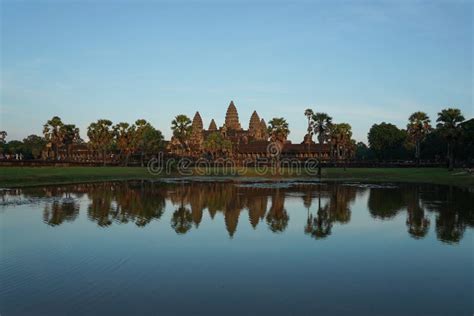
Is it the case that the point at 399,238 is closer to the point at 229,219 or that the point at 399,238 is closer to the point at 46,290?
the point at 229,219

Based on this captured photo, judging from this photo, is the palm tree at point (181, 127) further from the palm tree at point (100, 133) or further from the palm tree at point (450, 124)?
the palm tree at point (450, 124)

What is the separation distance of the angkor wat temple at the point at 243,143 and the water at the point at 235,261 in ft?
200

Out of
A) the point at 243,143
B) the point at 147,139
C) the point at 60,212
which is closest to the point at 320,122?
the point at 147,139

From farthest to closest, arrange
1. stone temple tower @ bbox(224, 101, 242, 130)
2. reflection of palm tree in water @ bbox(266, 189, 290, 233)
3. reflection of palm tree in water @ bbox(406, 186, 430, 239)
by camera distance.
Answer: stone temple tower @ bbox(224, 101, 242, 130), reflection of palm tree in water @ bbox(266, 189, 290, 233), reflection of palm tree in water @ bbox(406, 186, 430, 239)

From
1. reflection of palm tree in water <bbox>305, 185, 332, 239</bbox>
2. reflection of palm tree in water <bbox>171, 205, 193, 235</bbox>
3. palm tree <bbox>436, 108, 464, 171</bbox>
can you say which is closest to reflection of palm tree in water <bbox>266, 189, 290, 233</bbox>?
reflection of palm tree in water <bbox>305, 185, 332, 239</bbox>

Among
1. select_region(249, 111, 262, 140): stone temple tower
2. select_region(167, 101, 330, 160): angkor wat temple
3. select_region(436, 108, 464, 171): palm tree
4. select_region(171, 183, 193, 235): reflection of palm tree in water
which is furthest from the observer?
select_region(249, 111, 262, 140): stone temple tower

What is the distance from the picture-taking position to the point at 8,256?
12.4 m

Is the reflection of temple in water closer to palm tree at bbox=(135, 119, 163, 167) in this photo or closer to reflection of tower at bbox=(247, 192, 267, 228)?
reflection of tower at bbox=(247, 192, 267, 228)

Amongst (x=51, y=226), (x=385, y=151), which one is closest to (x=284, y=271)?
(x=51, y=226)

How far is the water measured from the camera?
8602 millimetres

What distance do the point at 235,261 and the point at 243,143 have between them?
5345 inches

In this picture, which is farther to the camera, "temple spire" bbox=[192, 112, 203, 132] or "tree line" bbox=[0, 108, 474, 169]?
"temple spire" bbox=[192, 112, 203, 132]

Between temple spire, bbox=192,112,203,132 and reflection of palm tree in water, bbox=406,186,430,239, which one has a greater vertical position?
temple spire, bbox=192,112,203,132

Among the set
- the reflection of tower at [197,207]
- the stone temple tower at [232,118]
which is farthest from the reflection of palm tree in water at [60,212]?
the stone temple tower at [232,118]
